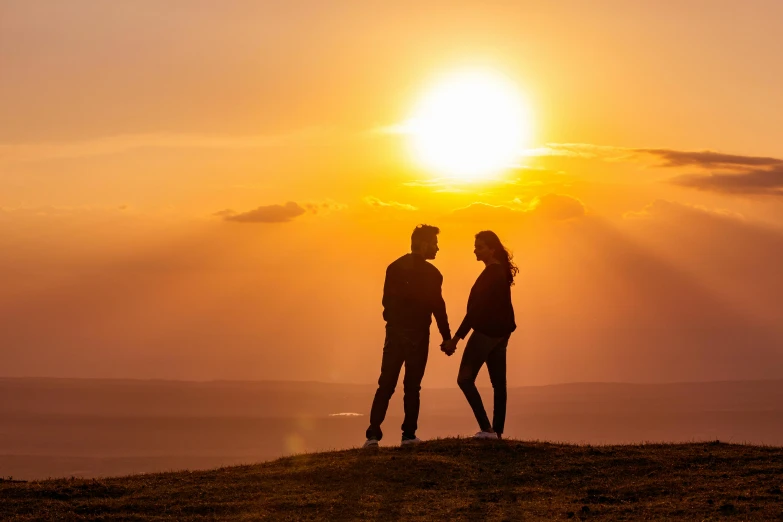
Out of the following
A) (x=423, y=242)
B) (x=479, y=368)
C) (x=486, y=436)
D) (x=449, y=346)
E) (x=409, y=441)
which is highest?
(x=423, y=242)

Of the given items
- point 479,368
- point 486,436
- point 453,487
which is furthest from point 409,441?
point 453,487

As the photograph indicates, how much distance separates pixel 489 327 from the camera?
68.1 ft

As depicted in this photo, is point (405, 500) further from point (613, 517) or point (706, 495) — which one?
point (706, 495)

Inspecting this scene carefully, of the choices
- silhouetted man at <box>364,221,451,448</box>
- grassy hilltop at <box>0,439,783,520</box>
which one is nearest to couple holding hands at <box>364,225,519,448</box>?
silhouetted man at <box>364,221,451,448</box>

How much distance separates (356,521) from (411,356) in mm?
6135

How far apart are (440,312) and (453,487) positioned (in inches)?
185

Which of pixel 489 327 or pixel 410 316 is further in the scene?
pixel 410 316

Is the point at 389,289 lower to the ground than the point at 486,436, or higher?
higher

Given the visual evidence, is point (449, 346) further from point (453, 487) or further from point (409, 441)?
point (453, 487)

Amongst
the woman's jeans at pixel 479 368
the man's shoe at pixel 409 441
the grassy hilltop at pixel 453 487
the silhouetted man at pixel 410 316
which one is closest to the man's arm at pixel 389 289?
the silhouetted man at pixel 410 316

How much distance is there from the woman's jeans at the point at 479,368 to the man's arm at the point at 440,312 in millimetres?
552

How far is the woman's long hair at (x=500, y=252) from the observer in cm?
2112

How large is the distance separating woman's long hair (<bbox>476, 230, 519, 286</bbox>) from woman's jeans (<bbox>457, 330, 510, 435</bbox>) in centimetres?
125

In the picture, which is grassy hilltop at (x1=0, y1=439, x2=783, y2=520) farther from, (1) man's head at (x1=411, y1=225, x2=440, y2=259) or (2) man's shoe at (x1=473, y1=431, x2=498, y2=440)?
(1) man's head at (x1=411, y1=225, x2=440, y2=259)
